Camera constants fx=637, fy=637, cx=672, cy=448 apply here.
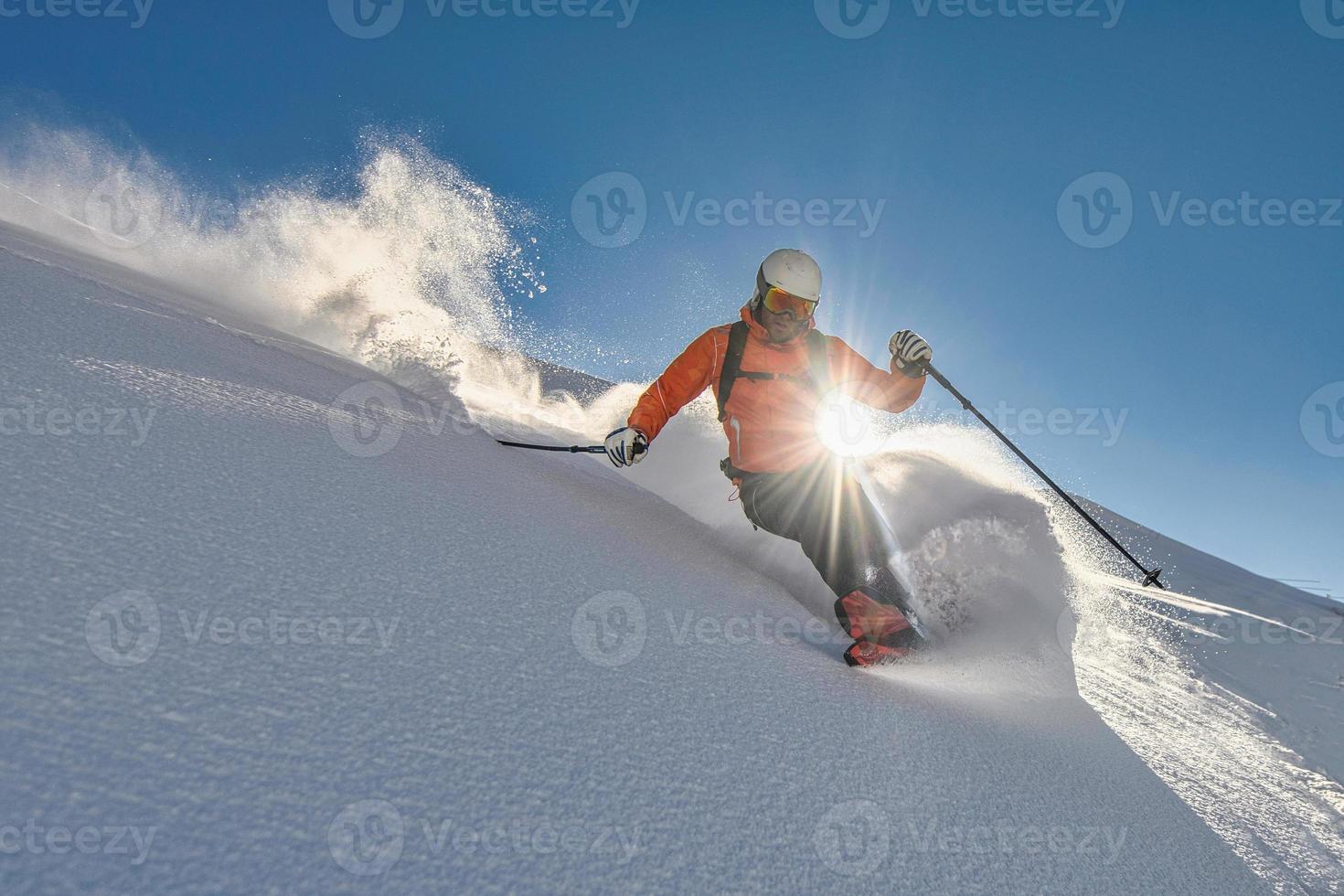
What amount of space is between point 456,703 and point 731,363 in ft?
9.30

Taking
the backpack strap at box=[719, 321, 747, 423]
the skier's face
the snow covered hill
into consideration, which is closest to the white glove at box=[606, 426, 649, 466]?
the snow covered hill

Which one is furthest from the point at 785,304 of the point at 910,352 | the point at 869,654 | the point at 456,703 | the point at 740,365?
the point at 456,703

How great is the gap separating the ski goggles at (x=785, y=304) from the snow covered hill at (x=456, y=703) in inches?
54.7

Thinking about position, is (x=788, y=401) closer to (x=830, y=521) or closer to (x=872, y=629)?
(x=830, y=521)

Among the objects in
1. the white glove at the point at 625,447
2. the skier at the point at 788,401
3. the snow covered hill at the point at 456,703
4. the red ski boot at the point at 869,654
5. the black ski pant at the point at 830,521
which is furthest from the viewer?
the white glove at the point at 625,447

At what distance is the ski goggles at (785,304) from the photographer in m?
3.55

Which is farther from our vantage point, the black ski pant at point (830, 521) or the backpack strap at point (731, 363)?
the backpack strap at point (731, 363)

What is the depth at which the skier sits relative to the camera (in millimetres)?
3273

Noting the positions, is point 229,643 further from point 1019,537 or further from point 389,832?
point 1019,537

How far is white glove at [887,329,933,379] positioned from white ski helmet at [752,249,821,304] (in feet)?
2.18

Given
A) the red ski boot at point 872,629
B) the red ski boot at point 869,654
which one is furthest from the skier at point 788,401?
the red ski boot at point 869,654

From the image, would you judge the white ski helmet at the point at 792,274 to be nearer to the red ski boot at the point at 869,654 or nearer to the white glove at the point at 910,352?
the white glove at the point at 910,352

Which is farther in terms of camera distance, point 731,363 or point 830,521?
point 731,363

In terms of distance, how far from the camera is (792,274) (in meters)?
3.56
